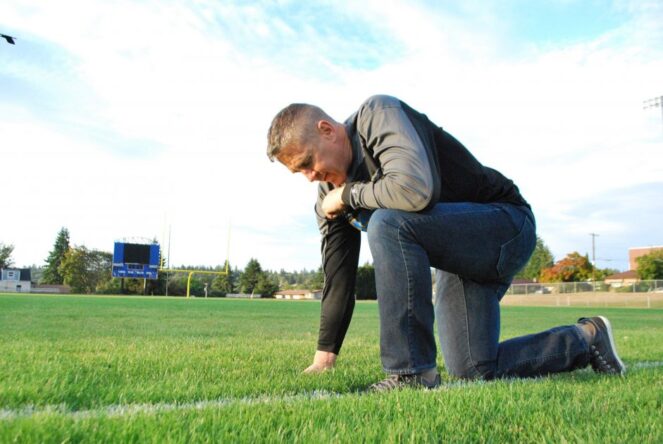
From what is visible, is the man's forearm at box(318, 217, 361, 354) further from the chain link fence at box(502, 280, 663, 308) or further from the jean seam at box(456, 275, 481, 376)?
the chain link fence at box(502, 280, 663, 308)

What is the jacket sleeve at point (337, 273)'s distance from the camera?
3.00 m

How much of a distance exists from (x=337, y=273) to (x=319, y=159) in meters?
0.79

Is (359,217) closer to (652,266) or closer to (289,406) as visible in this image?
(289,406)

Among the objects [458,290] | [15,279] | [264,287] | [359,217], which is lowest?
[264,287]

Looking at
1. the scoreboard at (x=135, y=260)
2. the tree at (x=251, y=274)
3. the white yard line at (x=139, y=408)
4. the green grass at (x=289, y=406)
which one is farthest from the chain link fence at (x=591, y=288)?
the white yard line at (x=139, y=408)

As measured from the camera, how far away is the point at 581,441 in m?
1.48

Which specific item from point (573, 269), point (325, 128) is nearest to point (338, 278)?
point (325, 128)

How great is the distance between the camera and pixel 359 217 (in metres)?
2.71

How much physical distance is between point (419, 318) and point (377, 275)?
0.81ft

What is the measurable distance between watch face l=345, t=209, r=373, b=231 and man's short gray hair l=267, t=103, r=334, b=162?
1.53 feet

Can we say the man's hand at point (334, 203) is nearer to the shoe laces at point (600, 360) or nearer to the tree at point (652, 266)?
the shoe laces at point (600, 360)

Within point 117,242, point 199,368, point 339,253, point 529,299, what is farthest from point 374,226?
point 117,242

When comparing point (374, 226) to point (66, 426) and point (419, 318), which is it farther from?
point (66, 426)

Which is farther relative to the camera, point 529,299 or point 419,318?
point 529,299
